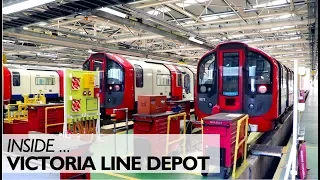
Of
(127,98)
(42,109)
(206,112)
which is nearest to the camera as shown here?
(206,112)

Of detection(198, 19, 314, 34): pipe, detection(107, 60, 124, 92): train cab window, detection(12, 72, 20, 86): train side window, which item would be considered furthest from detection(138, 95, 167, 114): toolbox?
detection(12, 72, 20, 86): train side window

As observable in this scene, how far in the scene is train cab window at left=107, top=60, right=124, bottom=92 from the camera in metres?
9.00

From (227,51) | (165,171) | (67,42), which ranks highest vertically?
(67,42)

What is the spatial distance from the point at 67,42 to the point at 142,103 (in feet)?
21.3

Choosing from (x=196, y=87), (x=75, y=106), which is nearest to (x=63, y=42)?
(x=75, y=106)

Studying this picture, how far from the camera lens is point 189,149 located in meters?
6.61

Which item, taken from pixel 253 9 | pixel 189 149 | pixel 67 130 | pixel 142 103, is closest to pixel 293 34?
pixel 253 9

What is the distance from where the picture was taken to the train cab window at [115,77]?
29.5 ft

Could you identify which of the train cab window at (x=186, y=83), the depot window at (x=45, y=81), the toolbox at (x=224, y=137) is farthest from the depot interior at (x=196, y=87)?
the depot window at (x=45, y=81)

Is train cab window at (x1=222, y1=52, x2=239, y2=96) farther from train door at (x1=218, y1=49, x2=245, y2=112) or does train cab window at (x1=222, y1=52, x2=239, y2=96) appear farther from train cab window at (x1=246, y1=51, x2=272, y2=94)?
train cab window at (x1=246, y1=51, x2=272, y2=94)

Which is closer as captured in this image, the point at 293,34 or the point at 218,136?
the point at 218,136

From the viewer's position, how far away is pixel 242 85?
651 cm

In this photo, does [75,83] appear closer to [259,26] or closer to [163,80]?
[163,80]

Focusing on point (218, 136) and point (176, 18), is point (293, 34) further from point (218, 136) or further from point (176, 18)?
point (218, 136)
